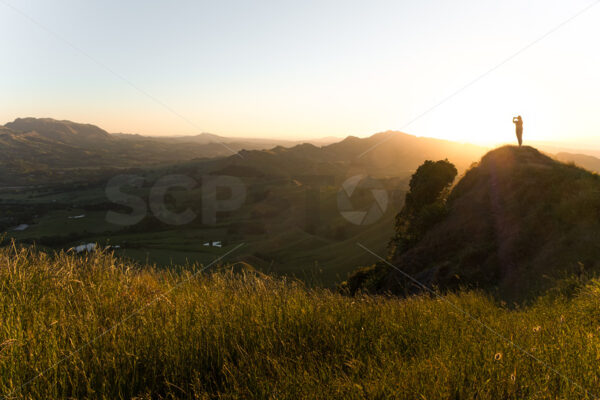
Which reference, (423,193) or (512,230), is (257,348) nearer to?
(512,230)

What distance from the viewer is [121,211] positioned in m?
134

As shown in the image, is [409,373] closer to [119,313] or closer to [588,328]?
[588,328]

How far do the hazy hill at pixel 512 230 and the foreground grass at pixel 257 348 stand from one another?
795 cm

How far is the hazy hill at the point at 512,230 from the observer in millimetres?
13559

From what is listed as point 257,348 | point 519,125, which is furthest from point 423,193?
point 257,348

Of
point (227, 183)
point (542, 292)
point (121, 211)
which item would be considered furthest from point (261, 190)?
point (542, 292)

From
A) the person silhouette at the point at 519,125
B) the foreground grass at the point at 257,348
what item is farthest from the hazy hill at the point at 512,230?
the foreground grass at the point at 257,348

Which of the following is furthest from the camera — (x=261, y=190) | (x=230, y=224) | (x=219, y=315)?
(x=261, y=190)

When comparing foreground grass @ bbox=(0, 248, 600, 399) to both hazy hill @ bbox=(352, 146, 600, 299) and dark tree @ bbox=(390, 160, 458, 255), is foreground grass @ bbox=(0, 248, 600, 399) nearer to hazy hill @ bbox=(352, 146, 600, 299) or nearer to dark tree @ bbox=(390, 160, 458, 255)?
hazy hill @ bbox=(352, 146, 600, 299)

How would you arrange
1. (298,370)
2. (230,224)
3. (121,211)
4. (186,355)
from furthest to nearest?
1. (121,211)
2. (230,224)
3. (186,355)
4. (298,370)

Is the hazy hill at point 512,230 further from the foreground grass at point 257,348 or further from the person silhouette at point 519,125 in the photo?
the foreground grass at point 257,348

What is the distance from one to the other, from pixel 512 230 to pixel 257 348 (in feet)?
62.8

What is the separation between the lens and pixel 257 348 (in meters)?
3.61

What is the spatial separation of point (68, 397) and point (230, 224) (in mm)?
110778
